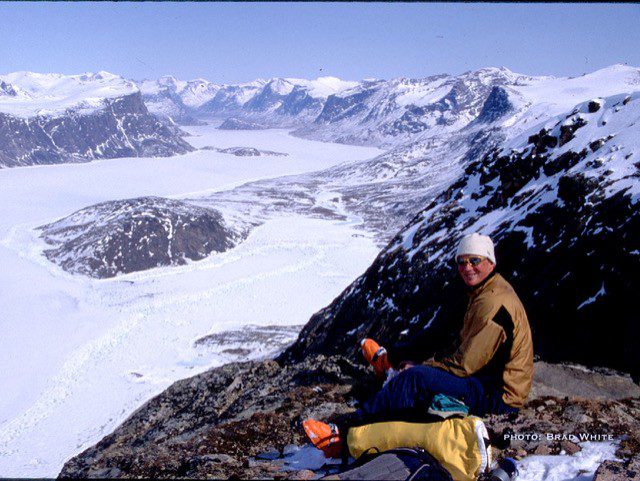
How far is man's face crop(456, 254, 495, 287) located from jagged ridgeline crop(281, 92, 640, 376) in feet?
3.00

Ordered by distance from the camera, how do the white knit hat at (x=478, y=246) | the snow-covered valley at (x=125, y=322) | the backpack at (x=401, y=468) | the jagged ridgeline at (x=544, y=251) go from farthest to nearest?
the snow-covered valley at (x=125, y=322) → the jagged ridgeline at (x=544, y=251) → the white knit hat at (x=478, y=246) → the backpack at (x=401, y=468)

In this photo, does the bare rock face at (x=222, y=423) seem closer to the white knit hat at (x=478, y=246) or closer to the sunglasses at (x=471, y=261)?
the sunglasses at (x=471, y=261)

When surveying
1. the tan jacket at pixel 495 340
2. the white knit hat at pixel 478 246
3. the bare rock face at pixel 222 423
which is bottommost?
the bare rock face at pixel 222 423

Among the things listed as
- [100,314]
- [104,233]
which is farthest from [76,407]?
[104,233]

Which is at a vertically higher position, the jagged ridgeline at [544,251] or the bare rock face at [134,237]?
the jagged ridgeline at [544,251]

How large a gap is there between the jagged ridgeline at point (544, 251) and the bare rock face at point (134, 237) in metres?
64.8

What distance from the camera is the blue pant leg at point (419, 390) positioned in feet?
20.1

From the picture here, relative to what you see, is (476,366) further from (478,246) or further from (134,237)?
(134,237)

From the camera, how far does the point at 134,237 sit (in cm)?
9006

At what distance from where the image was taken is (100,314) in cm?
6369

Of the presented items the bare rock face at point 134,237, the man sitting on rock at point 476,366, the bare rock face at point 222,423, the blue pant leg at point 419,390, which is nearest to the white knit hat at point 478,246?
the man sitting on rock at point 476,366

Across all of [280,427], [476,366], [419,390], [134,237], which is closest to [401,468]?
[419,390]

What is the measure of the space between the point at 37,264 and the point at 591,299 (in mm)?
96766

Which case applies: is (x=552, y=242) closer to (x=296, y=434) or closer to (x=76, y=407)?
(x=296, y=434)
